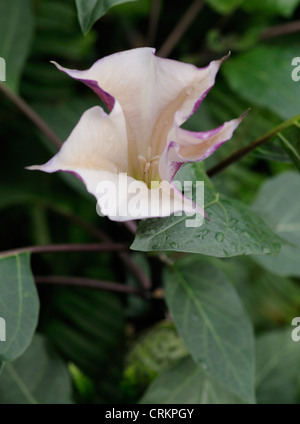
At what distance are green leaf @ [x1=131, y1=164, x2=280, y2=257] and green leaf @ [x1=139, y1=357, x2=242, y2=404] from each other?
31 centimetres

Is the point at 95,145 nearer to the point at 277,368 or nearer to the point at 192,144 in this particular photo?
the point at 192,144

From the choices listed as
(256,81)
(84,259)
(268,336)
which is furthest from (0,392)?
(256,81)

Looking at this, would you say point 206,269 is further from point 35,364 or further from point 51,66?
point 51,66

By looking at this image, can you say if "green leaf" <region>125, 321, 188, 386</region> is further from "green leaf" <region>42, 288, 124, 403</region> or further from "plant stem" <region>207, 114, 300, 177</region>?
"plant stem" <region>207, 114, 300, 177</region>

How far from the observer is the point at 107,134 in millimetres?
448

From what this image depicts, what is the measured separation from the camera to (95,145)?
0.43m

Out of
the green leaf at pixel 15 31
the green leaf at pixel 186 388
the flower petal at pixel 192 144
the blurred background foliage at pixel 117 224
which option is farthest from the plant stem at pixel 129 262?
the flower petal at pixel 192 144

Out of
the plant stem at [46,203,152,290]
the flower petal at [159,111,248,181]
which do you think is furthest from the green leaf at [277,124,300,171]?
the plant stem at [46,203,152,290]

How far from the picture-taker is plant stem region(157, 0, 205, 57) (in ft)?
3.17

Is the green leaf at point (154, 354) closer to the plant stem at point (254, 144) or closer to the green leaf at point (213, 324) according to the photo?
the green leaf at point (213, 324)

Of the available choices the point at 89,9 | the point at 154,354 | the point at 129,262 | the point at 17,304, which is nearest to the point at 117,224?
the point at 129,262

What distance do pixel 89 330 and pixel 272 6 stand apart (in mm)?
691

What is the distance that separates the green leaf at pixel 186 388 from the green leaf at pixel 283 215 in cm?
19

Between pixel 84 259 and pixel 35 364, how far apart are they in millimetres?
320
